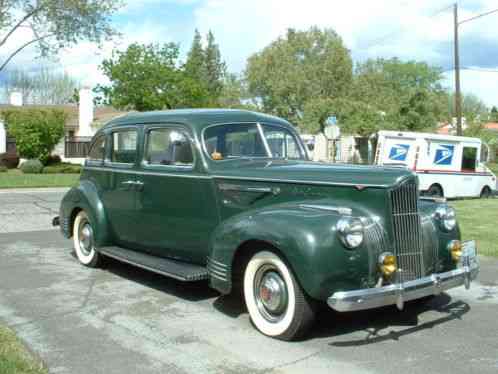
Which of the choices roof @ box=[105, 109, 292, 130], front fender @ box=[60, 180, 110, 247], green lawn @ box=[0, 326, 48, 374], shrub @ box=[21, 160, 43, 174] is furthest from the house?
green lawn @ box=[0, 326, 48, 374]

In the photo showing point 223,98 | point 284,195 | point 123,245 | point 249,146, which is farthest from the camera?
point 223,98

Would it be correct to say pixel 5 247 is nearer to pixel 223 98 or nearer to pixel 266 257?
pixel 266 257

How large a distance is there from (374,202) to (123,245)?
3.44 metres

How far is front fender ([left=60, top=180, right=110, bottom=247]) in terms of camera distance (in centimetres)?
→ 718

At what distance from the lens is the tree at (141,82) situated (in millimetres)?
33094

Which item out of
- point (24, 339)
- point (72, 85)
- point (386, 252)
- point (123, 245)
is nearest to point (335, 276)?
point (386, 252)

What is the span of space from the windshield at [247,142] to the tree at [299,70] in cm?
4346

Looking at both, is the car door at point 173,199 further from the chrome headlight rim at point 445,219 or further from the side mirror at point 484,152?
the side mirror at point 484,152

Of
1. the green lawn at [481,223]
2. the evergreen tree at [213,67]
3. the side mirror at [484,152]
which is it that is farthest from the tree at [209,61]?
the green lawn at [481,223]

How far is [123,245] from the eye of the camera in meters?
7.07

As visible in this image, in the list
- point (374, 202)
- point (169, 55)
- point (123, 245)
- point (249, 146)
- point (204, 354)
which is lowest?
point (204, 354)

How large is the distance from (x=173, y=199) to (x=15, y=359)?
2.44 m

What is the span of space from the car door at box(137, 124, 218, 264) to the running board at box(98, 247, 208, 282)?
94 mm

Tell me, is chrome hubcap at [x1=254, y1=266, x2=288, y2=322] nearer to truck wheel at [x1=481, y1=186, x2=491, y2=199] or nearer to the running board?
the running board
